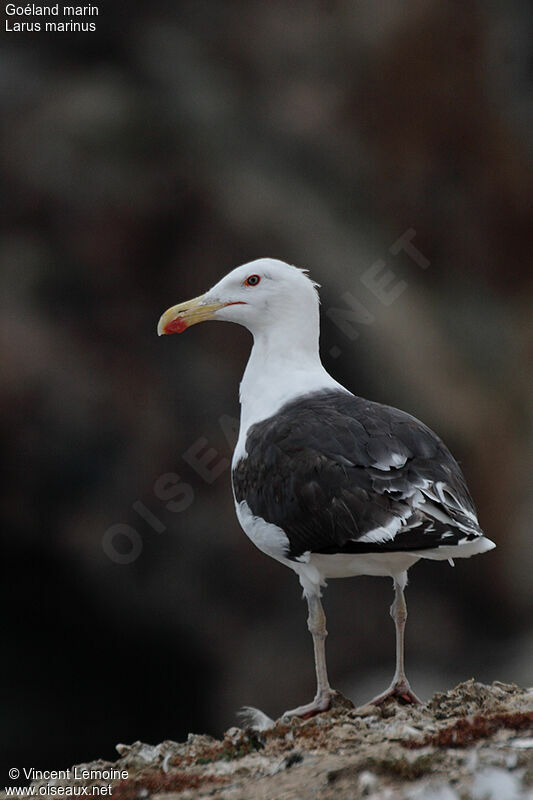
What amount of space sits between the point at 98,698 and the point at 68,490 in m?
2.41

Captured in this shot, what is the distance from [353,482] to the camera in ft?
17.8

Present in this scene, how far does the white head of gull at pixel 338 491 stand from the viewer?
17.0 feet

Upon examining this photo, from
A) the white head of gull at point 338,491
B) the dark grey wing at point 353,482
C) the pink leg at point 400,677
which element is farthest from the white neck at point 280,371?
the pink leg at point 400,677

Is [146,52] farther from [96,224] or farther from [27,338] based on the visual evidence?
[27,338]

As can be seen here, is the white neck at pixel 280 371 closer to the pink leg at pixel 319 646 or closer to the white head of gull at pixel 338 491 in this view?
the white head of gull at pixel 338 491

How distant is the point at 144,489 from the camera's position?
1248 cm

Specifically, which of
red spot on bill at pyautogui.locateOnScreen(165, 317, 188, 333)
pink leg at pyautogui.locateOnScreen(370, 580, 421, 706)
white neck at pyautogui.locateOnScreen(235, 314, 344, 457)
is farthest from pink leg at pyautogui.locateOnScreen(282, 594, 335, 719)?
red spot on bill at pyautogui.locateOnScreen(165, 317, 188, 333)

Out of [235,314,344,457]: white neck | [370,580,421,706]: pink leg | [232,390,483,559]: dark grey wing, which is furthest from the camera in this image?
[235,314,344,457]: white neck

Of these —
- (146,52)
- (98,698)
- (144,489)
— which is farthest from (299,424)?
(146,52)

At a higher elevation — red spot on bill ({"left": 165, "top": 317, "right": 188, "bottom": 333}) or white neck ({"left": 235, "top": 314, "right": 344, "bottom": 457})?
red spot on bill ({"left": 165, "top": 317, "right": 188, "bottom": 333})

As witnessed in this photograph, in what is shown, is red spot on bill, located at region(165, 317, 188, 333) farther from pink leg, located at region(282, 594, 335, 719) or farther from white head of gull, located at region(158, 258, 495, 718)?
pink leg, located at region(282, 594, 335, 719)

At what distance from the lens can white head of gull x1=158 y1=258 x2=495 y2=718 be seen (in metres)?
5.19

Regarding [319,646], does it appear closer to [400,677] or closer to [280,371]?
Answer: [400,677]

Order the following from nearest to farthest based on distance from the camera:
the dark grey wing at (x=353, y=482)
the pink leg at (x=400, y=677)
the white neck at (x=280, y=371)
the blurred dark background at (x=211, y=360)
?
the dark grey wing at (x=353, y=482) → the pink leg at (x=400, y=677) → the white neck at (x=280, y=371) → the blurred dark background at (x=211, y=360)
